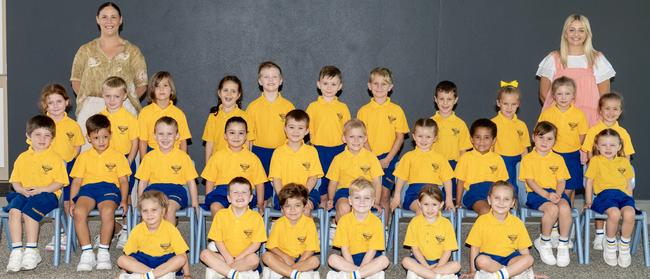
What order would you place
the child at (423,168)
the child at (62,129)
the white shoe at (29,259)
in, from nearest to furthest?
1. the white shoe at (29,259)
2. the child at (423,168)
3. the child at (62,129)

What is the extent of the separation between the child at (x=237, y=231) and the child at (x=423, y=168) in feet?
3.41

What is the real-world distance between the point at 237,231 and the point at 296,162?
2.51 feet

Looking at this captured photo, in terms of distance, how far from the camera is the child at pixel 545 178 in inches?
232

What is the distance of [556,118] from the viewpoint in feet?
20.8

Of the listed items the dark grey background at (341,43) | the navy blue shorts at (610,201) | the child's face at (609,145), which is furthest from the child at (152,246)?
the child's face at (609,145)

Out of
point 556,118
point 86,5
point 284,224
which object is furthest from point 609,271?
point 86,5

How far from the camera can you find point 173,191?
585 cm

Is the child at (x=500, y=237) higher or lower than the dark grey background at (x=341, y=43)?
lower

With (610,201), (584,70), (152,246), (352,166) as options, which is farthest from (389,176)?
(152,246)

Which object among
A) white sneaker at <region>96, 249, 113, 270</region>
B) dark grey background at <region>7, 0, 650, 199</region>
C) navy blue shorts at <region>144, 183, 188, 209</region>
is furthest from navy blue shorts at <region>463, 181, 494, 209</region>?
white sneaker at <region>96, 249, 113, 270</region>

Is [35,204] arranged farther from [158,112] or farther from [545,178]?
[545,178]

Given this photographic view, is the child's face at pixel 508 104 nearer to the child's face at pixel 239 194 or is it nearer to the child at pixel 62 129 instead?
the child's face at pixel 239 194

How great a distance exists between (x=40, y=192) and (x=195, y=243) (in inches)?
40.6

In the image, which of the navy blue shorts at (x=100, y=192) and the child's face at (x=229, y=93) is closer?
the navy blue shorts at (x=100, y=192)
